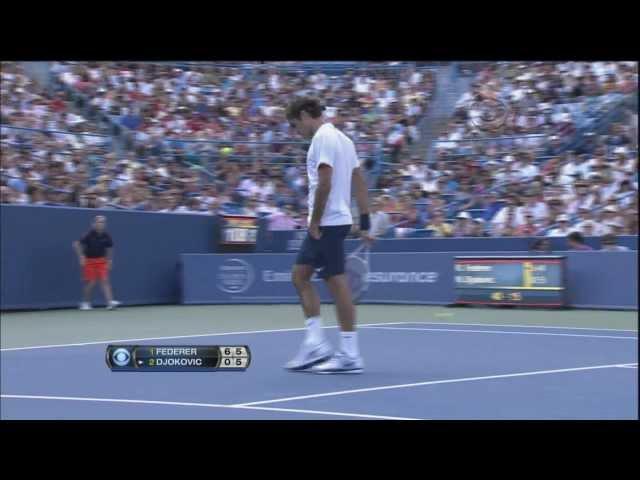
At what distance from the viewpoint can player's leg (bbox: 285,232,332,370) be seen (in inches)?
282

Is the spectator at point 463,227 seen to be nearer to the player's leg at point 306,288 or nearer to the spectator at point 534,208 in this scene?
the spectator at point 534,208

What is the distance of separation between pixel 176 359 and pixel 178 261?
11419mm

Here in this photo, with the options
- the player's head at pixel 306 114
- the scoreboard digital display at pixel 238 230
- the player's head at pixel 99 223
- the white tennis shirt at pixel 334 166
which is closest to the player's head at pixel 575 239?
the scoreboard digital display at pixel 238 230

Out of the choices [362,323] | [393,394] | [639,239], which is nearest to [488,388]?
[393,394]

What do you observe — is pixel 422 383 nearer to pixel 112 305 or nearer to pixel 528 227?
pixel 112 305

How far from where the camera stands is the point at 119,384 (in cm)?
670

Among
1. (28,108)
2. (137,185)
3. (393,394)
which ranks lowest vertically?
(393,394)

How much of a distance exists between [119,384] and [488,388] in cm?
247

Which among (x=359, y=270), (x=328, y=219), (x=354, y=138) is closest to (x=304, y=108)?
(x=328, y=219)

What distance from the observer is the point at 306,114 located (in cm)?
715

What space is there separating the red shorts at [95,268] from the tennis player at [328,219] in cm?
901

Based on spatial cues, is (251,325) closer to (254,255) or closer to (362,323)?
(362,323)

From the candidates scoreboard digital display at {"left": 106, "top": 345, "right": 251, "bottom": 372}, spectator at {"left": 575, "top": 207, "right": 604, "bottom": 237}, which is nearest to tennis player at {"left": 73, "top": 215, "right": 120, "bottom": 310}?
spectator at {"left": 575, "top": 207, "right": 604, "bottom": 237}

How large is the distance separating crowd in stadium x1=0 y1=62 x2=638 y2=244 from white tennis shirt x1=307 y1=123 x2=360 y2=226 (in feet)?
35.4
